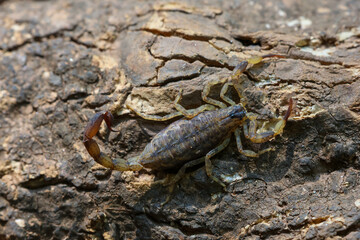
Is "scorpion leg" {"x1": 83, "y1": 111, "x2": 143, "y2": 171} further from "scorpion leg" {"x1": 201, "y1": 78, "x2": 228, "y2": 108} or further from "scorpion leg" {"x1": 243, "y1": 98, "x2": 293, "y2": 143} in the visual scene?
"scorpion leg" {"x1": 243, "y1": 98, "x2": 293, "y2": 143}

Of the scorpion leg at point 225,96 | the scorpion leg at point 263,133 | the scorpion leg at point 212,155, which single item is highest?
the scorpion leg at point 225,96

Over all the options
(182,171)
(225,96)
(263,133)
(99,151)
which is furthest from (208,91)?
(99,151)

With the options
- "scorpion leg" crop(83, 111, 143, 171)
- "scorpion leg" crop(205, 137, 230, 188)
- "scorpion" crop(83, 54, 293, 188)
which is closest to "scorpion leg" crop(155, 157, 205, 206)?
"scorpion" crop(83, 54, 293, 188)

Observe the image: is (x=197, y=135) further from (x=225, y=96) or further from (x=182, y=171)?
(x=225, y=96)

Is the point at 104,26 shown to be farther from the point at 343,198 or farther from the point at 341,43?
the point at 343,198

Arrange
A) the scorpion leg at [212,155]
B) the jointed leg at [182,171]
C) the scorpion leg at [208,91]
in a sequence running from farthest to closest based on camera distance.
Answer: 1. the scorpion leg at [208,91]
2. the jointed leg at [182,171]
3. the scorpion leg at [212,155]

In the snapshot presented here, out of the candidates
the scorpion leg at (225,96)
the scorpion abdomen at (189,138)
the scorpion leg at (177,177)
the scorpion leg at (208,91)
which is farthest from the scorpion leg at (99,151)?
the scorpion leg at (225,96)

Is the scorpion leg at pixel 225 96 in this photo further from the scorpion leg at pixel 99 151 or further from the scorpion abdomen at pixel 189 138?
the scorpion leg at pixel 99 151
